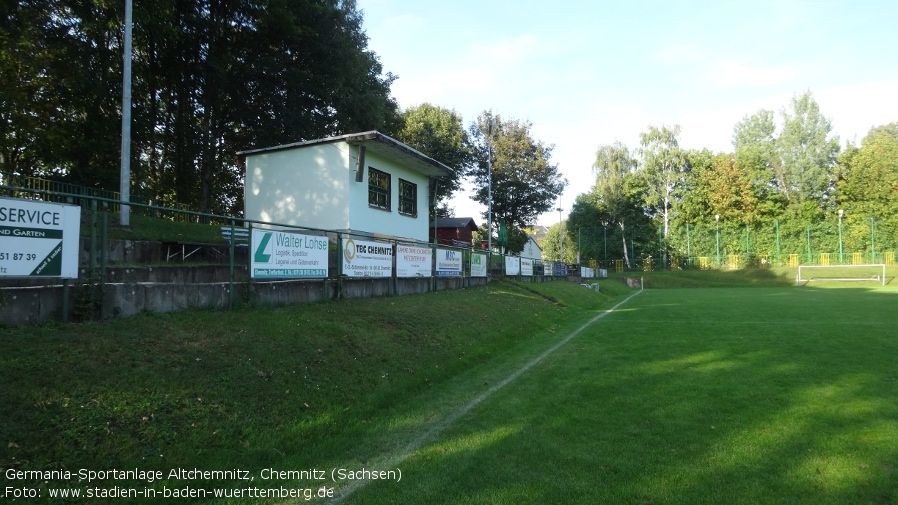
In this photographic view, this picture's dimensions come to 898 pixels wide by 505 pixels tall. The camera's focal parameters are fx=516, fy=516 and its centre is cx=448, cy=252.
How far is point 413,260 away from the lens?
15.9m

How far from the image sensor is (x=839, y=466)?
14.3 feet

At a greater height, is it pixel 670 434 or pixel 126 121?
pixel 126 121

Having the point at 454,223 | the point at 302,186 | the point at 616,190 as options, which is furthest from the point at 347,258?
the point at 616,190

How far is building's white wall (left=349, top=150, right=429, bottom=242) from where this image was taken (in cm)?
2016

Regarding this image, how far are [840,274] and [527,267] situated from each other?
126ft

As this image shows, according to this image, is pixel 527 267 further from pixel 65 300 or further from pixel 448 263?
pixel 65 300

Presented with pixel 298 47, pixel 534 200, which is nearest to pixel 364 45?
pixel 298 47

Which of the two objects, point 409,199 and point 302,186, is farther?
point 409,199

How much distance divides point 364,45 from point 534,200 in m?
25.4

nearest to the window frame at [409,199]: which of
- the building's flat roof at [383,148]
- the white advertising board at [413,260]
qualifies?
the building's flat roof at [383,148]

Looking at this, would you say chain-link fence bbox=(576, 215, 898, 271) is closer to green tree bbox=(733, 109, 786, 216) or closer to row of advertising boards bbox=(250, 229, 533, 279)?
green tree bbox=(733, 109, 786, 216)

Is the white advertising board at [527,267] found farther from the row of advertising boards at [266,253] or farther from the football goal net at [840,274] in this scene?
the football goal net at [840,274]

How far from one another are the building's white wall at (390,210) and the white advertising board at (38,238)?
13.3 m

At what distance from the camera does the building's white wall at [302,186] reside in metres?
19.9
